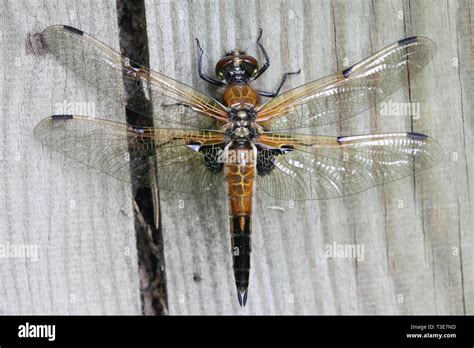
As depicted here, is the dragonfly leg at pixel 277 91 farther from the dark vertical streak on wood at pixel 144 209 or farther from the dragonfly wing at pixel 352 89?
the dark vertical streak on wood at pixel 144 209

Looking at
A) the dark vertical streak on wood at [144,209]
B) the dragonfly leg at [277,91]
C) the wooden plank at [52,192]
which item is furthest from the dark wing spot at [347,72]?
the wooden plank at [52,192]

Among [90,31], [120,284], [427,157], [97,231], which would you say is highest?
[90,31]

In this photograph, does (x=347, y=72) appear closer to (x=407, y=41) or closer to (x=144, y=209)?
(x=407, y=41)

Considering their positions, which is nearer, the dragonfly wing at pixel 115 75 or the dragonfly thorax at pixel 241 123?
the dragonfly wing at pixel 115 75

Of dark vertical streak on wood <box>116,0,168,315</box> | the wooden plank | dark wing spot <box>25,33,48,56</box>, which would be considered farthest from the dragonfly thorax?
dark wing spot <box>25,33,48,56</box>

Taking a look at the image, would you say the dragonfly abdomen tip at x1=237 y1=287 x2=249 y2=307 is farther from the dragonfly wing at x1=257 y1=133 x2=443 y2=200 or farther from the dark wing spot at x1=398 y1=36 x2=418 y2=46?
the dark wing spot at x1=398 y1=36 x2=418 y2=46

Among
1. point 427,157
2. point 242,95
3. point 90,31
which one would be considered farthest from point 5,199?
point 427,157

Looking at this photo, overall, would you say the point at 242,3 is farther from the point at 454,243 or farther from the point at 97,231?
the point at 454,243
